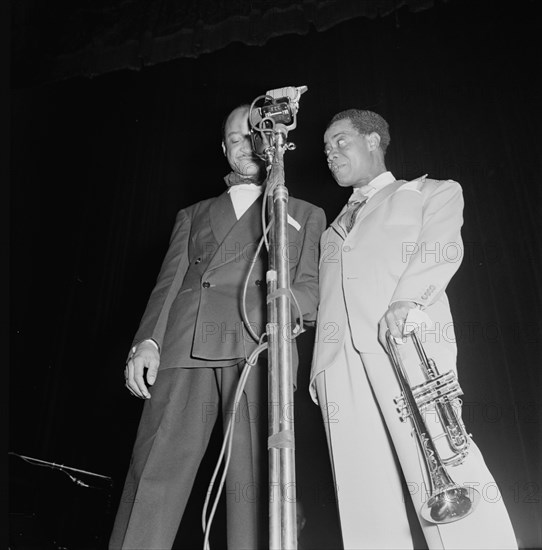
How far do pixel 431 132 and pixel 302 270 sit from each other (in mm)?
1660

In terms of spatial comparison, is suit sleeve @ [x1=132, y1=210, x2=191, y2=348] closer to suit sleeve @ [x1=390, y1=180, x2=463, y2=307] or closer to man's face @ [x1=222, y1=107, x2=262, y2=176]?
man's face @ [x1=222, y1=107, x2=262, y2=176]

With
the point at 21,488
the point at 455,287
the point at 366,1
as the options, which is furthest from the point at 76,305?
the point at 366,1

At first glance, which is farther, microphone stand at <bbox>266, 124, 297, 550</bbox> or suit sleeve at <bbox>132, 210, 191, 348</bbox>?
suit sleeve at <bbox>132, 210, 191, 348</bbox>

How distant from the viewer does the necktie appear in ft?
6.05

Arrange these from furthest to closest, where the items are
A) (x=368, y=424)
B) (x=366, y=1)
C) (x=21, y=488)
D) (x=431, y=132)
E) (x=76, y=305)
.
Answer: (x=76, y=305), (x=366, y=1), (x=431, y=132), (x=21, y=488), (x=368, y=424)

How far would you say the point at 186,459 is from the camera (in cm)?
154

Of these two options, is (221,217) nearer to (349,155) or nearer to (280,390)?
(349,155)

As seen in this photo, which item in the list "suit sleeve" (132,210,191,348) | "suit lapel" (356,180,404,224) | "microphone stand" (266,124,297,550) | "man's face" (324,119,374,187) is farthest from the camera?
"man's face" (324,119,374,187)

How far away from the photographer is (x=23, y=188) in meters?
3.74

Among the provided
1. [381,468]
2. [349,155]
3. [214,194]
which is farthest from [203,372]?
[214,194]

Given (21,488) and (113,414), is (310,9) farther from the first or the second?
(21,488)

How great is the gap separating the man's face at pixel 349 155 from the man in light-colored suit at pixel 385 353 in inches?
5.1

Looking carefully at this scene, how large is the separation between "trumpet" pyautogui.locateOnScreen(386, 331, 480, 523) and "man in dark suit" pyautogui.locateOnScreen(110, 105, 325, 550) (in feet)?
1.01

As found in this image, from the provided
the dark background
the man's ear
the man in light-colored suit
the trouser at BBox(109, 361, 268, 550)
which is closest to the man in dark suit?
the trouser at BBox(109, 361, 268, 550)
